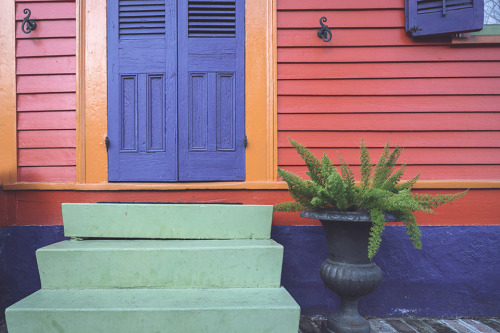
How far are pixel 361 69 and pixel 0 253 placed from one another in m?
3.18

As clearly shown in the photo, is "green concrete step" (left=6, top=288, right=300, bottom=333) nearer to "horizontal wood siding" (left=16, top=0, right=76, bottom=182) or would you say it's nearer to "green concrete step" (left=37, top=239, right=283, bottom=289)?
"green concrete step" (left=37, top=239, right=283, bottom=289)

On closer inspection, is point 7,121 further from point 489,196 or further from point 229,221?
point 489,196

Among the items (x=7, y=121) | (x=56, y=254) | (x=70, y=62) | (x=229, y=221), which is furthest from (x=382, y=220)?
(x=7, y=121)

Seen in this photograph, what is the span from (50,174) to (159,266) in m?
1.40

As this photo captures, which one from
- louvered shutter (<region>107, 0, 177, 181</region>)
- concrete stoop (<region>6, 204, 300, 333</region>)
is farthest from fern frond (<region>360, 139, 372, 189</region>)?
louvered shutter (<region>107, 0, 177, 181</region>)

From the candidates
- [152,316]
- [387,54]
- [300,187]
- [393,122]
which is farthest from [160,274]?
[387,54]

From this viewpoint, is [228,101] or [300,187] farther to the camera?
[228,101]

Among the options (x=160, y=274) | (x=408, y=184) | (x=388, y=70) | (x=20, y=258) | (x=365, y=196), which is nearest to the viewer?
(x=365, y=196)

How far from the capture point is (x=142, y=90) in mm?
2795

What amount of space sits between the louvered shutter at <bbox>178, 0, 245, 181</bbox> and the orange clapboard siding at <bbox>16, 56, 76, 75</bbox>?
902 millimetres

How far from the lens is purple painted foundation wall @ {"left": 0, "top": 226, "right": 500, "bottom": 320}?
8.84 ft

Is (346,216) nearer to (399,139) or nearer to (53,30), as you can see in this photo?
(399,139)

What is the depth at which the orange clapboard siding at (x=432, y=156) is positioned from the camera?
2.79 m

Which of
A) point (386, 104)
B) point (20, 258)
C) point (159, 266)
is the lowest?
point (20, 258)
